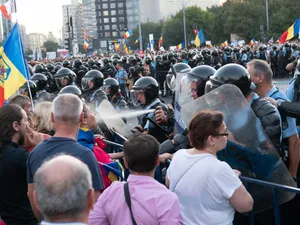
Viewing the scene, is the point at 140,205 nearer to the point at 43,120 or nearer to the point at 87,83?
the point at 43,120

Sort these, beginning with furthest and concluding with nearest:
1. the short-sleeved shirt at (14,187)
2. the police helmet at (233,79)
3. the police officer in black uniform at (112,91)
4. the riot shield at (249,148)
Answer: the police officer in black uniform at (112,91) → the police helmet at (233,79) → the short-sleeved shirt at (14,187) → the riot shield at (249,148)

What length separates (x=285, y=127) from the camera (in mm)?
4242

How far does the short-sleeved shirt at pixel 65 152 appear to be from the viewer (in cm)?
314

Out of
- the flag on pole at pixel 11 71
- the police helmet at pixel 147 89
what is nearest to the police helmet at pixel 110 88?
the flag on pole at pixel 11 71

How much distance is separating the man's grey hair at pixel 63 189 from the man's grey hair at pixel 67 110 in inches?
50.2

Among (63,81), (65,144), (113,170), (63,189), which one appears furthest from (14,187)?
(63,81)

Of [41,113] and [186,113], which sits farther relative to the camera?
[41,113]

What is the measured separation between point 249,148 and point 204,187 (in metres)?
0.57

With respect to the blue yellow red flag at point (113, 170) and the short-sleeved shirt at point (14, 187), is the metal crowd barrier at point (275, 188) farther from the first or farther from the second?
the short-sleeved shirt at point (14, 187)

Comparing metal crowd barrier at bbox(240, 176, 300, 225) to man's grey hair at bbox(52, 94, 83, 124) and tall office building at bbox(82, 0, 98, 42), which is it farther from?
tall office building at bbox(82, 0, 98, 42)

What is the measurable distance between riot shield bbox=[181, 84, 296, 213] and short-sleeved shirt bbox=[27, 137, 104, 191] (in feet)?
2.90

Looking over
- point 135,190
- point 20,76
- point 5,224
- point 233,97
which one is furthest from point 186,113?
point 20,76

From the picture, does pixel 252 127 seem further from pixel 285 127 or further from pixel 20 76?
pixel 20 76

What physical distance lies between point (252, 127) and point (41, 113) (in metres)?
2.12
